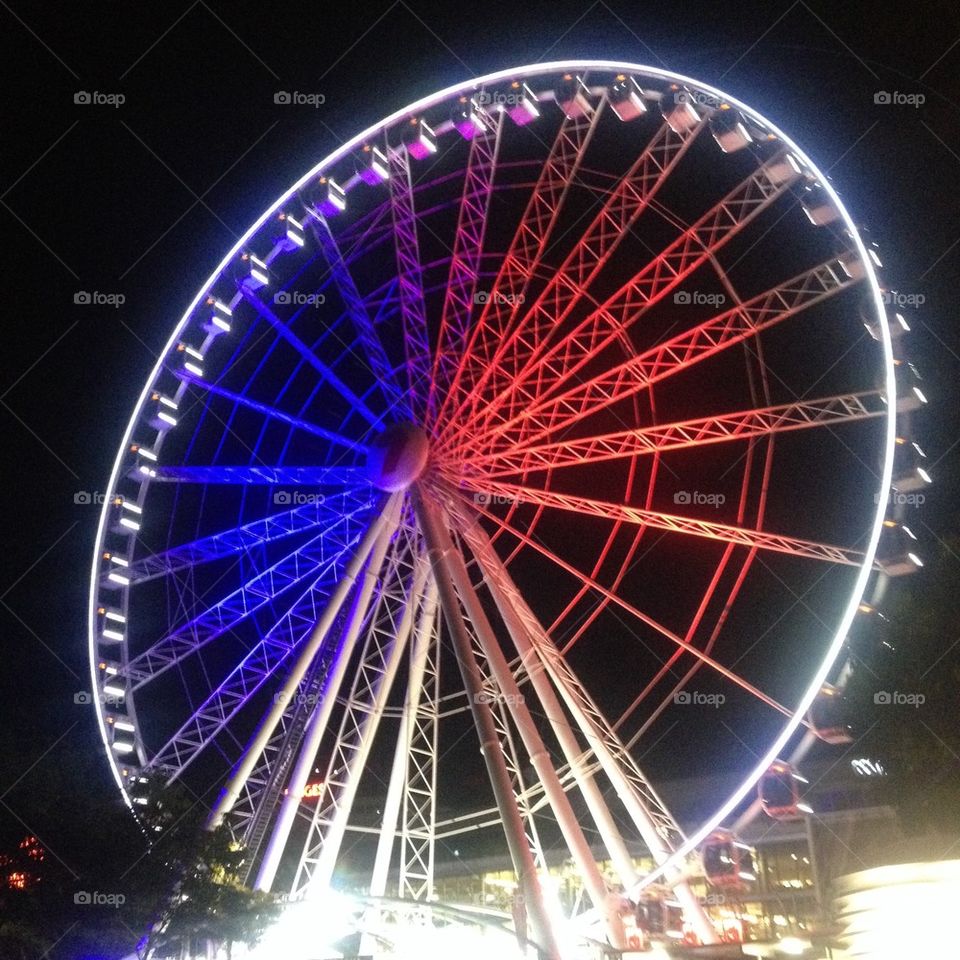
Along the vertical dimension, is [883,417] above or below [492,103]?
below

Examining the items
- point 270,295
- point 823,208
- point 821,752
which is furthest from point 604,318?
point 821,752

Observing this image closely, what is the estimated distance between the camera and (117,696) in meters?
19.6

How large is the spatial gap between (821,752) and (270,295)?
18707mm

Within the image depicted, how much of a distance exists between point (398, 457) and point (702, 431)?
531 cm

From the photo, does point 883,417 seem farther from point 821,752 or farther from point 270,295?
point 821,752

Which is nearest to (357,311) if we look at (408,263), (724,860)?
(408,263)

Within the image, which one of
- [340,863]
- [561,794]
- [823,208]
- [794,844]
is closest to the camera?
[561,794]

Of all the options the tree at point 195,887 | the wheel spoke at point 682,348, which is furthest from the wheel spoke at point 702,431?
the tree at point 195,887

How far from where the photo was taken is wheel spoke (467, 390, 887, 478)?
17.1 m

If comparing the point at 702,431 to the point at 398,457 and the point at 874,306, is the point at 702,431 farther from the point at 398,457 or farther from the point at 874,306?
the point at 398,457

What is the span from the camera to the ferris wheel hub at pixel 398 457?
1827cm

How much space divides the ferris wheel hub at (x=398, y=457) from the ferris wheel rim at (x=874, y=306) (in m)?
4.87

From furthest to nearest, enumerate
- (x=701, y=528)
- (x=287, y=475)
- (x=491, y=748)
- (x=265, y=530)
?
(x=265, y=530) → (x=287, y=475) → (x=701, y=528) → (x=491, y=748)

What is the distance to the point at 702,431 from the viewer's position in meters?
17.5
